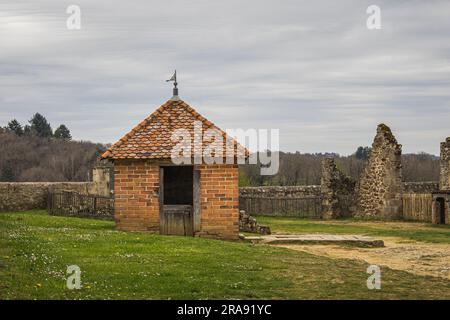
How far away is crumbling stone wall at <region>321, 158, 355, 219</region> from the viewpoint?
34.6 m

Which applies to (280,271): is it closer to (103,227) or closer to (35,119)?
(103,227)

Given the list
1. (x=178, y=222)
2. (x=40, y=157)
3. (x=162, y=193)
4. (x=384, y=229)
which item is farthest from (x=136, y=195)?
(x=40, y=157)

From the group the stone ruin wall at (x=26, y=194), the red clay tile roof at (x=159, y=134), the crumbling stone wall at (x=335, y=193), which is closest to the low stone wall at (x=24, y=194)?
the stone ruin wall at (x=26, y=194)

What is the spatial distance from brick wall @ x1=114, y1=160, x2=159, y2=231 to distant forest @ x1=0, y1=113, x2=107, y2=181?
6458cm

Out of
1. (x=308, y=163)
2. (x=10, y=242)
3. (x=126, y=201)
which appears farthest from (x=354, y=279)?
(x=308, y=163)

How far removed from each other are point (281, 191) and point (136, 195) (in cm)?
1914

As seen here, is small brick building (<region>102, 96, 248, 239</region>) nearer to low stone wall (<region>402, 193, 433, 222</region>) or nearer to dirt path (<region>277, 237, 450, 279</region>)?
dirt path (<region>277, 237, 450, 279</region>)

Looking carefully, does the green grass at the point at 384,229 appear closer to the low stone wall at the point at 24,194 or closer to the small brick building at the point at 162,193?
the small brick building at the point at 162,193

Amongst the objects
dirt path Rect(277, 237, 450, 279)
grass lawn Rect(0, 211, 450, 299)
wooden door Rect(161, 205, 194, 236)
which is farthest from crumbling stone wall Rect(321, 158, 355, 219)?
grass lawn Rect(0, 211, 450, 299)

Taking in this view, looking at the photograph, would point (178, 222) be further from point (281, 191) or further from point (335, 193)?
point (281, 191)

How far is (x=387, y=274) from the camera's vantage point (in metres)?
13.6

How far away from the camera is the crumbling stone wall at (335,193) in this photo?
113 ft

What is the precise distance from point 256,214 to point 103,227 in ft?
51.4

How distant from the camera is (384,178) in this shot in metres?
32.4
